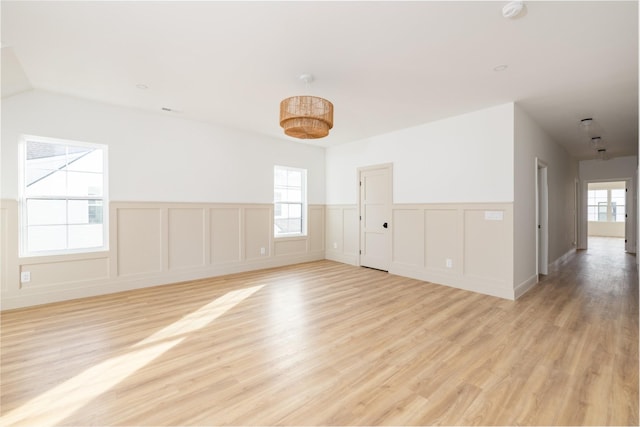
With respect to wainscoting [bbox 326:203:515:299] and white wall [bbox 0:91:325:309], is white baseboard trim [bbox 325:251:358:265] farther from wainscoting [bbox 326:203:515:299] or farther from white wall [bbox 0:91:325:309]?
wainscoting [bbox 326:203:515:299]

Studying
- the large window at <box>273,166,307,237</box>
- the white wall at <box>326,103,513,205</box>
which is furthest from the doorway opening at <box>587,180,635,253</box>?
the large window at <box>273,166,307,237</box>

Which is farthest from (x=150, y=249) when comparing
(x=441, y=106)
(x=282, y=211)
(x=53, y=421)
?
(x=441, y=106)

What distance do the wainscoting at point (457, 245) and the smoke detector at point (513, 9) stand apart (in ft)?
8.55

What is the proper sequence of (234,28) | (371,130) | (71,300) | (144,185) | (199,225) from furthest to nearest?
(371,130) → (199,225) → (144,185) → (71,300) → (234,28)

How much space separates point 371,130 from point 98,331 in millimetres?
4968

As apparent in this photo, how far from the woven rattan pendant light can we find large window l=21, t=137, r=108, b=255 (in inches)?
123

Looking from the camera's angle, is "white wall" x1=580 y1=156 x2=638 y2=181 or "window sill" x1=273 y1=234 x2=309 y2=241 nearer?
"window sill" x1=273 y1=234 x2=309 y2=241

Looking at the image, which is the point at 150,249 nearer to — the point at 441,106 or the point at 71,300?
the point at 71,300

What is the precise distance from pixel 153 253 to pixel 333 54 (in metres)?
3.96

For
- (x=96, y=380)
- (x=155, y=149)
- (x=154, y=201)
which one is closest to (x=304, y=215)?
(x=154, y=201)

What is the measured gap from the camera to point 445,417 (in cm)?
166

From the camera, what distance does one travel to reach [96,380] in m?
2.00

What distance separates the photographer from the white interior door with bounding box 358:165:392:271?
551 cm

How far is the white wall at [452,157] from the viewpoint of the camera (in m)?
3.98
